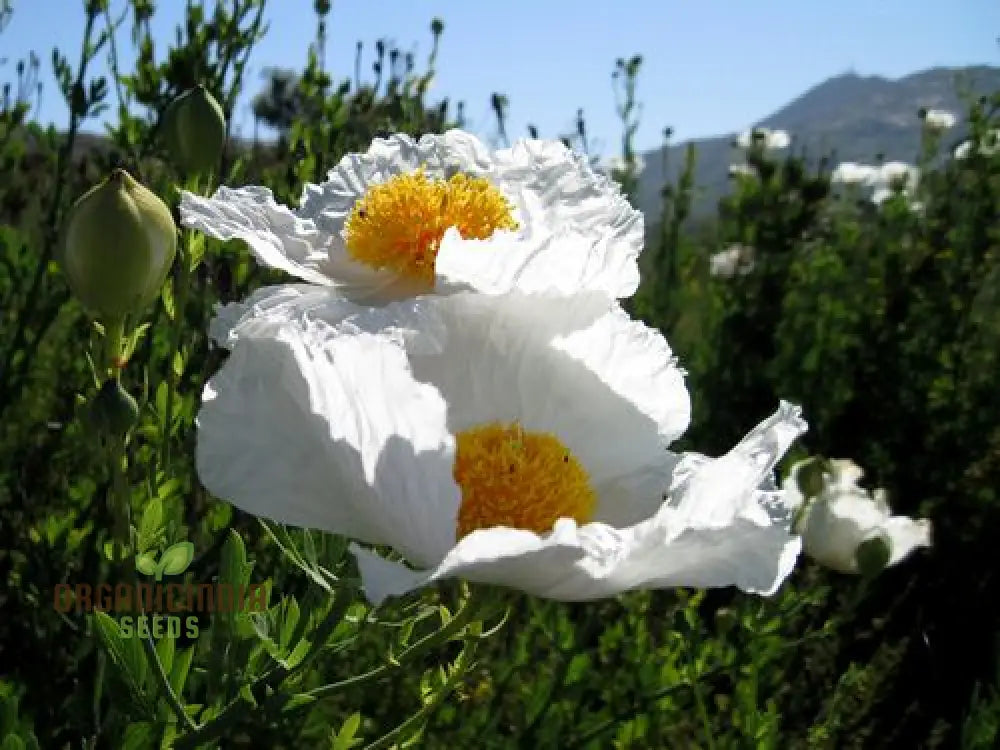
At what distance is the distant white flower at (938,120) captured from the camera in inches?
202

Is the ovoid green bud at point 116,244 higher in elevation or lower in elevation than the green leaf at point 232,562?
higher

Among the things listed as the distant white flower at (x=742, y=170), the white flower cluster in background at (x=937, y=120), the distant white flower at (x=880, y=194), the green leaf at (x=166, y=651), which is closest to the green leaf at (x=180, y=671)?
the green leaf at (x=166, y=651)

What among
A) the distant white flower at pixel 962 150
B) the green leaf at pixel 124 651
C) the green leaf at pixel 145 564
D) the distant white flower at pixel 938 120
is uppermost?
the distant white flower at pixel 938 120

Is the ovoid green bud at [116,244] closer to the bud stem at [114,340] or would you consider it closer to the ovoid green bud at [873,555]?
the bud stem at [114,340]

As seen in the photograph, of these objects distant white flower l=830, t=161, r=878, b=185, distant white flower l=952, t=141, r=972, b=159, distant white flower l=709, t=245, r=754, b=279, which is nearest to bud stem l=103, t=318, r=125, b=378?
distant white flower l=709, t=245, r=754, b=279

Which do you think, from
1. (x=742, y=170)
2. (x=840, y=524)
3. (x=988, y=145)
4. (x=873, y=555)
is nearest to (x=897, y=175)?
(x=742, y=170)

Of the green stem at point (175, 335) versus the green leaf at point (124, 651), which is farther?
the green stem at point (175, 335)

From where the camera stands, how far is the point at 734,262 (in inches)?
171

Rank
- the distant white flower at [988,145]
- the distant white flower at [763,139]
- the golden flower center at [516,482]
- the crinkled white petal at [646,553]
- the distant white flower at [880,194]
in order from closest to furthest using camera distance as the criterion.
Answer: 1. the crinkled white petal at [646,553]
2. the golden flower center at [516,482]
3. the distant white flower at [988,145]
4. the distant white flower at [763,139]
5. the distant white flower at [880,194]

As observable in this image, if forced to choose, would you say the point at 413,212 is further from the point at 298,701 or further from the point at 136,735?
the point at 136,735

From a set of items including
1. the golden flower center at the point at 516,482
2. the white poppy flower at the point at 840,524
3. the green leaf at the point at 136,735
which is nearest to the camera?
the golden flower center at the point at 516,482

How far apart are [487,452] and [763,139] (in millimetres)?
4290

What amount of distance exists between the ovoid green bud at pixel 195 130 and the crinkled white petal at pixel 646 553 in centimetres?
56

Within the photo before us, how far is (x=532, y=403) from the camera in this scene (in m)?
0.88
